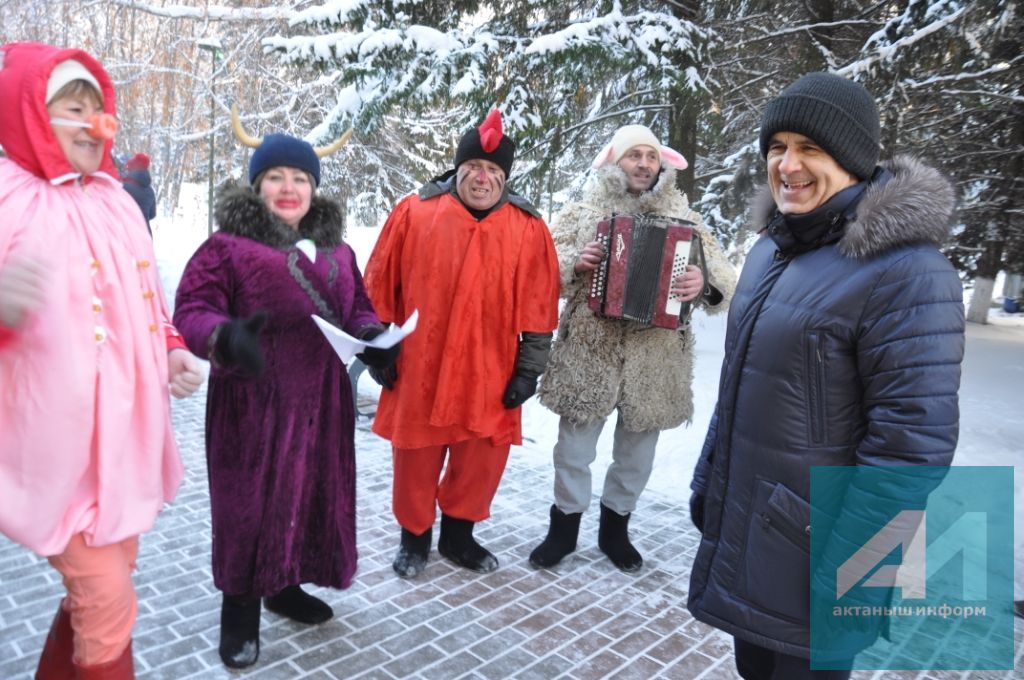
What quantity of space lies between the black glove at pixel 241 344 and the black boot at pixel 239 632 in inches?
42.1

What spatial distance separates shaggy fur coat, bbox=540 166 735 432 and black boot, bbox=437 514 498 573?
2.67ft

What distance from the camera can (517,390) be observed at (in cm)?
364

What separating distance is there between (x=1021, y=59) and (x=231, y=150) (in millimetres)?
19127

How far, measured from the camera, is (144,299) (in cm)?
222

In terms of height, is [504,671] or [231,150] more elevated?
[231,150]

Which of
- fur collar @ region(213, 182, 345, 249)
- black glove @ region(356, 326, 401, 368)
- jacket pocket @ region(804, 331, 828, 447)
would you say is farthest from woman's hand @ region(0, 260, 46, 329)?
jacket pocket @ region(804, 331, 828, 447)

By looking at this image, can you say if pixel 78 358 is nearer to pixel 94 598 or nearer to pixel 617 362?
pixel 94 598

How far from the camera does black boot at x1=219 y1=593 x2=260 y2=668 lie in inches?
111

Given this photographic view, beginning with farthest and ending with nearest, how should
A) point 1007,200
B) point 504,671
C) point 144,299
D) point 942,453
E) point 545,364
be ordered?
point 1007,200 → point 545,364 → point 504,671 → point 144,299 → point 942,453

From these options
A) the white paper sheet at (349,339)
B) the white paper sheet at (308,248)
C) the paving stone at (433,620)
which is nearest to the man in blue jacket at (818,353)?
the paving stone at (433,620)

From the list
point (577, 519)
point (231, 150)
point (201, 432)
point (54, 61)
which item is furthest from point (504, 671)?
point (231, 150)

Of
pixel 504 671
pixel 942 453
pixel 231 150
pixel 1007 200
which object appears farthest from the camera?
pixel 231 150

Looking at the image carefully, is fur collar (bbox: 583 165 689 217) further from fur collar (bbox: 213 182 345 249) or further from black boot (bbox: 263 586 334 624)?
black boot (bbox: 263 586 334 624)

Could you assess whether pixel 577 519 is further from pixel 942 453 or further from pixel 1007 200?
pixel 1007 200
